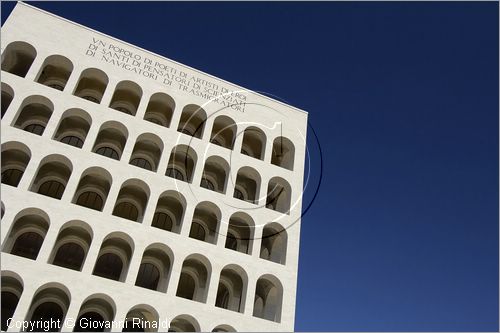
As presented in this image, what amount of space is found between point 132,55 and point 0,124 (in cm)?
1072

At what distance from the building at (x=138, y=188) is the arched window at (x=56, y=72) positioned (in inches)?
3.4

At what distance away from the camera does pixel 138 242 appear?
29734 millimetres

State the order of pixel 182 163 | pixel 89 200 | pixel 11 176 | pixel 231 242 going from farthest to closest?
pixel 182 163 < pixel 231 242 < pixel 89 200 < pixel 11 176

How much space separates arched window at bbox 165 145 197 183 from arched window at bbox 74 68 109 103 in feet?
22.3

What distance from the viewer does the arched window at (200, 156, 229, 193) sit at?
36.5m

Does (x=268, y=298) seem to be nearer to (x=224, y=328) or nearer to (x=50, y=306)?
(x=224, y=328)

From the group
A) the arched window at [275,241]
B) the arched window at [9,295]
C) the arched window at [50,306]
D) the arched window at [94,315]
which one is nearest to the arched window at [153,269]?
the arched window at [94,315]

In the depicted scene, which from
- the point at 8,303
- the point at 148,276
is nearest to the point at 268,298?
the point at 148,276

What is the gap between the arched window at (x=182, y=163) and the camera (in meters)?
35.0

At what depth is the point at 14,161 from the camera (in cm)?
3219

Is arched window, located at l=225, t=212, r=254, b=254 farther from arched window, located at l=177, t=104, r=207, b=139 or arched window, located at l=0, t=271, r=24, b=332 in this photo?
arched window, located at l=0, t=271, r=24, b=332

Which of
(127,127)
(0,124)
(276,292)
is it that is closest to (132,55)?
(127,127)

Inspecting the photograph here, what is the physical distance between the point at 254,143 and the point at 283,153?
2.36 m

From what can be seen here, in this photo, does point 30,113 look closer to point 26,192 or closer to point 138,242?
point 26,192
